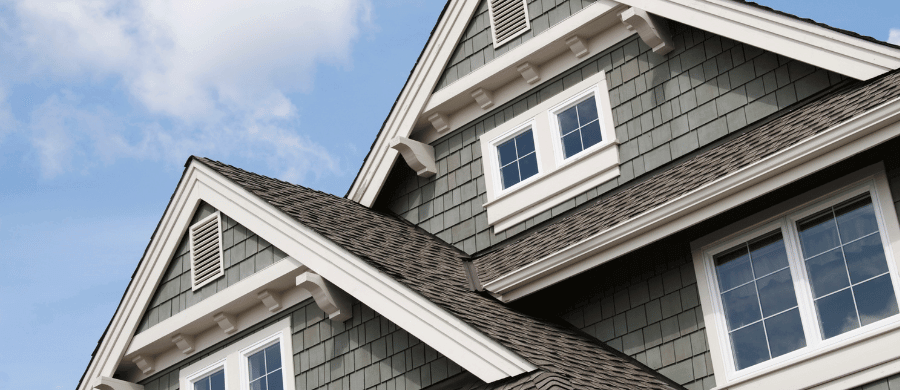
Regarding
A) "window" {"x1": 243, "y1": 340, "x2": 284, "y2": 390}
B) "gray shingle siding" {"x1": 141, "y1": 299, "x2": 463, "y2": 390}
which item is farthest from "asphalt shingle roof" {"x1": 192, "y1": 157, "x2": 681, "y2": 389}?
"window" {"x1": 243, "y1": 340, "x2": 284, "y2": 390}

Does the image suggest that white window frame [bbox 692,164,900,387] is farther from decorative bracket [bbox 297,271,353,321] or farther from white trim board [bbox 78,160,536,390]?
decorative bracket [bbox 297,271,353,321]

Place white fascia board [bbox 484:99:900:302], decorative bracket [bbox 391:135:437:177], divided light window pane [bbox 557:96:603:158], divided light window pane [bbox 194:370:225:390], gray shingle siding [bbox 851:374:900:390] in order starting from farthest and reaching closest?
decorative bracket [bbox 391:135:437:177], divided light window pane [bbox 557:96:603:158], divided light window pane [bbox 194:370:225:390], white fascia board [bbox 484:99:900:302], gray shingle siding [bbox 851:374:900:390]

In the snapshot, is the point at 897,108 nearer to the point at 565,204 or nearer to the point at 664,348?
the point at 664,348

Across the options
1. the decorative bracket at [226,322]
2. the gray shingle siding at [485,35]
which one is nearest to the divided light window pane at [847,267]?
the gray shingle siding at [485,35]

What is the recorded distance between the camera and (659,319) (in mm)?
11188

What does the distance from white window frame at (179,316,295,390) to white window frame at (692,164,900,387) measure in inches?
185

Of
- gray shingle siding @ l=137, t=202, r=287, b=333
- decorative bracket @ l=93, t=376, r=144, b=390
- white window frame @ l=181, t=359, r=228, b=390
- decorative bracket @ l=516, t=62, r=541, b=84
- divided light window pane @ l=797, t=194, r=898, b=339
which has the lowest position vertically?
divided light window pane @ l=797, t=194, r=898, b=339

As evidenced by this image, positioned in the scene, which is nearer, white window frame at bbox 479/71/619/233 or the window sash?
the window sash

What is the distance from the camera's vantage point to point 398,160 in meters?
15.1

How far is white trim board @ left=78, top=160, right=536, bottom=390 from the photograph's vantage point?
1031cm

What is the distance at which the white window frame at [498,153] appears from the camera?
13.6 metres

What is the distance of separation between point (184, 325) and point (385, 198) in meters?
3.40

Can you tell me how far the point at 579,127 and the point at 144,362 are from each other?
20.2 feet

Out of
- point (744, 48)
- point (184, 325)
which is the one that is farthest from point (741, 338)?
point (184, 325)
